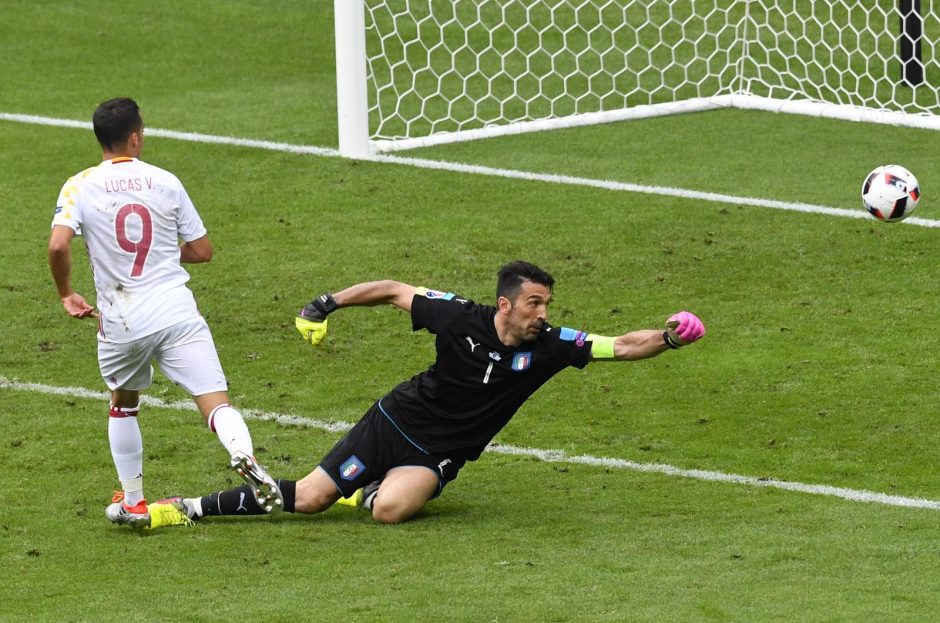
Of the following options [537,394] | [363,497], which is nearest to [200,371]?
[363,497]

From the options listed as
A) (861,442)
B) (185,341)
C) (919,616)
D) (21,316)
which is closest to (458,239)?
(21,316)

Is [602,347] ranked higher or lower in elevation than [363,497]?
higher

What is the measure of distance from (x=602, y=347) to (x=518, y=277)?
50 centimetres

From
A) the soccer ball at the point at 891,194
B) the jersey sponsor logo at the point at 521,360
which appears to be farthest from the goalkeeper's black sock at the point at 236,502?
the soccer ball at the point at 891,194

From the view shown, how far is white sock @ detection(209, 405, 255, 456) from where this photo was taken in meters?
6.77

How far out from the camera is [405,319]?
35.0 ft

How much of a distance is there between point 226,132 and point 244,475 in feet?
28.0

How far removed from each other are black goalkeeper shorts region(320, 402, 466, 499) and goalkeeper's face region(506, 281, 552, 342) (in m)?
0.74

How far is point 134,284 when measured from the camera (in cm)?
706

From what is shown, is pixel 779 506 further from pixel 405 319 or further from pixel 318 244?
pixel 318 244

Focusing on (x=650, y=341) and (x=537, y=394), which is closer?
(x=650, y=341)

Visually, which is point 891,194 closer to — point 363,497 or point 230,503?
point 363,497

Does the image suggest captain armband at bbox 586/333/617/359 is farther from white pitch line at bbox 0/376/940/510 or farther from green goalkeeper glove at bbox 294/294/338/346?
green goalkeeper glove at bbox 294/294/338/346

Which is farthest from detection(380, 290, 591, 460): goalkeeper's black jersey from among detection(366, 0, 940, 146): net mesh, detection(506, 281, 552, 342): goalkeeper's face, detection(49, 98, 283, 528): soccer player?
detection(366, 0, 940, 146): net mesh
